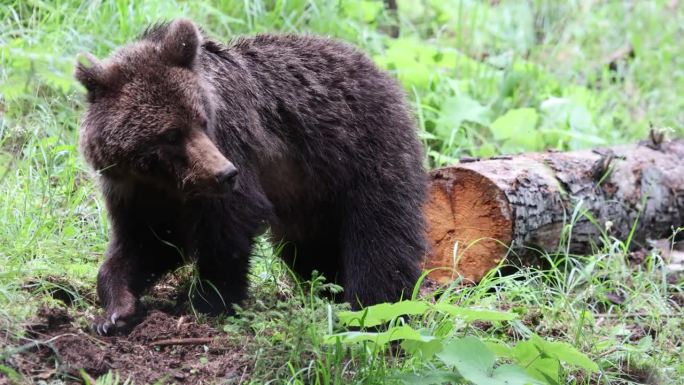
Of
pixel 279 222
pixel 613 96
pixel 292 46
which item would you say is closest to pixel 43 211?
pixel 279 222

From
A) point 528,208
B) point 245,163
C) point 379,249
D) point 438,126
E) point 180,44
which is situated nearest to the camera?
point 180,44

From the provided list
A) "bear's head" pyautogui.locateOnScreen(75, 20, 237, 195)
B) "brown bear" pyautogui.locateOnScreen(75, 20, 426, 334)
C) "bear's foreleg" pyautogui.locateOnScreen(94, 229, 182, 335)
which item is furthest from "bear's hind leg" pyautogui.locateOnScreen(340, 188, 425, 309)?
"bear's head" pyautogui.locateOnScreen(75, 20, 237, 195)

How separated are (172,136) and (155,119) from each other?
116 millimetres

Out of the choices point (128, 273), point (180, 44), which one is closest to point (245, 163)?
point (180, 44)

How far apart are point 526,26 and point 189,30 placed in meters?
6.81

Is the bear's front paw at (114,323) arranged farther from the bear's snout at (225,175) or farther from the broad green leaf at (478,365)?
the broad green leaf at (478,365)

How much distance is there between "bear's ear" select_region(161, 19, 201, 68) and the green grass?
61 cm

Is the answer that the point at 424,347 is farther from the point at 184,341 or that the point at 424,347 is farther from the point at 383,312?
the point at 184,341

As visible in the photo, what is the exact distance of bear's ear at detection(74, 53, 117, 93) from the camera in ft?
14.1

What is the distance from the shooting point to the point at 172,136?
4262 millimetres

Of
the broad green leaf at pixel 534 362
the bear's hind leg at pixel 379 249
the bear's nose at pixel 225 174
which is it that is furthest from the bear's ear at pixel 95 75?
the broad green leaf at pixel 534 362

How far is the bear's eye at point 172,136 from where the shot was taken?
425 centimetres

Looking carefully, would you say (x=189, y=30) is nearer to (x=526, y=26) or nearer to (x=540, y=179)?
(x=540, y=179)

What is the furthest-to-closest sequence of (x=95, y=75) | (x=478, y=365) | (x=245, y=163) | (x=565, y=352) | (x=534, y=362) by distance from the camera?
(x=245, y=163), (x=95, y=75), (x=534, y=362), (x=565, y=352), (x=478, y=365)
